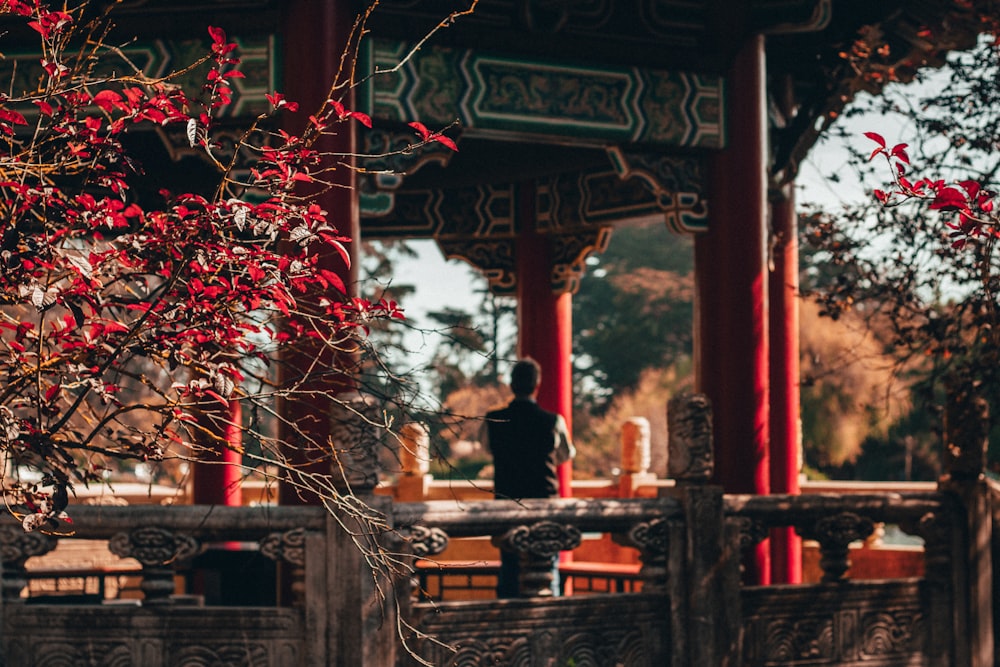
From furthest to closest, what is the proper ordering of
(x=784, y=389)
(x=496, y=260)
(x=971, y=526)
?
1. (x=496, y=260)
2. (x=784, y=389)
3. (x=971, y=526)

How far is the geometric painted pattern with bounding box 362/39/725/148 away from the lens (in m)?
7.60

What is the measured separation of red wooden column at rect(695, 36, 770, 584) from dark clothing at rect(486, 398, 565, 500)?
1.41 metres

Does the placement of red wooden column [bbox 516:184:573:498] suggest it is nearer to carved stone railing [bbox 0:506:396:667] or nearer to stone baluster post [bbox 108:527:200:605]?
carved stone railing [bbox 0:506:396:667]

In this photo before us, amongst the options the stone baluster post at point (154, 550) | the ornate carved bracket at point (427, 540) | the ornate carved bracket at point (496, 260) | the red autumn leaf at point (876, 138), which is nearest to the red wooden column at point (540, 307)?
the ornate carved bracket at point (496, 260)

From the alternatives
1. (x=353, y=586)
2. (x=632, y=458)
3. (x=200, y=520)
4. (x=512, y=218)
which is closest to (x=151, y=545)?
(x=200, y=520)

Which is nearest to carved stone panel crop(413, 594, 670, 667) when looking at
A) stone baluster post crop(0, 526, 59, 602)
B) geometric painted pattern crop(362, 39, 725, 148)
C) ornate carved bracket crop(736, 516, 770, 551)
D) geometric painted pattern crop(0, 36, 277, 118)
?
ornate carved bracket crop(736, 516, 770, 551)

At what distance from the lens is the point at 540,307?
35.9 ft

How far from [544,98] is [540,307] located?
313 centimetres

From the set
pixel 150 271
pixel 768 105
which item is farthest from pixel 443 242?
pixel 150 271

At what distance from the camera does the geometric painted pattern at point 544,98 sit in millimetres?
7602

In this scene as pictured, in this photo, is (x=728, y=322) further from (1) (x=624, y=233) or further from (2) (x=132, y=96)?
(1) (x=624, y=233)

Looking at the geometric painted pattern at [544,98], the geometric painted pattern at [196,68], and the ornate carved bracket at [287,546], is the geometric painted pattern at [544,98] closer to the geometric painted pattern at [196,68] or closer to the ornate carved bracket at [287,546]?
the geometric painted pattern at [196,68]

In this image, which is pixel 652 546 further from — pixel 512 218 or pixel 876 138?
pixel 512 218

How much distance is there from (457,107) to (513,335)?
1042 inches
